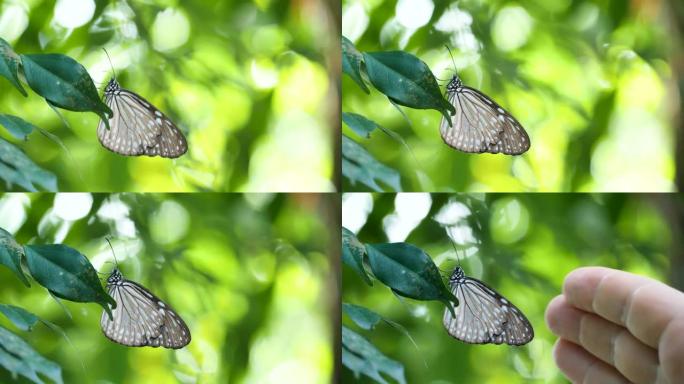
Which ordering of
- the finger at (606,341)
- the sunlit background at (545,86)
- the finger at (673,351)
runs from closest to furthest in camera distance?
the finger at (673,351)
the finger at (606,341)
the sunlit background at (545,86)

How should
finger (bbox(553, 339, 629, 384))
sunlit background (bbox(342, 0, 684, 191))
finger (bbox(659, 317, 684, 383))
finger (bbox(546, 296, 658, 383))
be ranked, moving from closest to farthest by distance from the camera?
finger (bbox(659, 317, 684, 383)) < finger (bbox(546, 296, 658, 383)) < finger (bbox(553, 339, 629, 384)) < sunlit background (bbox(342, 0, 684, 191))

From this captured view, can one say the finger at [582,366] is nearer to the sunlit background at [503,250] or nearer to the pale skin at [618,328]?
the pale skin at [618,328]

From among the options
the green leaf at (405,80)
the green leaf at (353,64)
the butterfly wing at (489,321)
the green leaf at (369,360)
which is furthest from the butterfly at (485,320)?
the green leaf at (353,64)

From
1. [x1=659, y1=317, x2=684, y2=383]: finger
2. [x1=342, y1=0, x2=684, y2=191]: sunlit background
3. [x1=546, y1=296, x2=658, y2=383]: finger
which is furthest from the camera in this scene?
[x1=342, y1=0, x2=684, y2=191]: sunlit background

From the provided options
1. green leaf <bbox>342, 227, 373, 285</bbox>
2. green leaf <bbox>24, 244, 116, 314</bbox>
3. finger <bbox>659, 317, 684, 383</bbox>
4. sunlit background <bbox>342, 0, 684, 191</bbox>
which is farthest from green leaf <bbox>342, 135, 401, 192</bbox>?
finger <bbox>659, 317, 684, 383</bbox>

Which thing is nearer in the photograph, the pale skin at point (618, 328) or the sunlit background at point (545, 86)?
the pale skin at point (618, 328)

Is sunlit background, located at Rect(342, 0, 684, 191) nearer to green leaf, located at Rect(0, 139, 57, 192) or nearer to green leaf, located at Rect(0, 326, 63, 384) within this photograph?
green leaf, located at Rect(0, 139, 57, 192)
